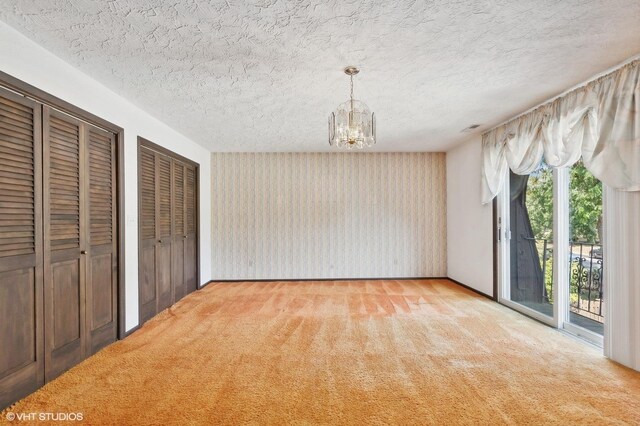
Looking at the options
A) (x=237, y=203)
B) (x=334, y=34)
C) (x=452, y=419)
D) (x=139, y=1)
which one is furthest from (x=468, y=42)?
(x=237, y=203)

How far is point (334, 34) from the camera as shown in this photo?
2.11m

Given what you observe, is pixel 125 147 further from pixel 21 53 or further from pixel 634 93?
pixel 634 93

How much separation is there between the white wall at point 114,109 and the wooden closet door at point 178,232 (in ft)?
1.21

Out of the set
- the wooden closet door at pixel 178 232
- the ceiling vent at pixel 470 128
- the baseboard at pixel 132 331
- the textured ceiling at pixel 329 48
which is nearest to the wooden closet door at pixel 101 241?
the baseboard at pixel 132 331

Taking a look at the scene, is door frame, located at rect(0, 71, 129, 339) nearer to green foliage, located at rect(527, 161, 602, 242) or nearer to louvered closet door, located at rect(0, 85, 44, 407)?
louvered closet door, located at rect(0, 85, 44, 407)

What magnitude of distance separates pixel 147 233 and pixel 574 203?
4997 mm

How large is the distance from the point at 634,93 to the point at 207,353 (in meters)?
4.26

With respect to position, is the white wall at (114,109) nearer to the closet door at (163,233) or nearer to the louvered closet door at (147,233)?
the louvered closet door at (147,233)

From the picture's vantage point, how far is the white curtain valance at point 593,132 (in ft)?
7.93

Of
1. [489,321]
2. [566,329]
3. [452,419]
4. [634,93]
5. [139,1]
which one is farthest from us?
[489,321]

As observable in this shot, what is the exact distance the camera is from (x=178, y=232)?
473 centimetres

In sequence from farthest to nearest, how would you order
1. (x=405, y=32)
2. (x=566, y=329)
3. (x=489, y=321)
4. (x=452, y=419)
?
1. (x=489, y=321)
2. (x=566, y=329)
3. (x=405, y=32)
4. (x=452, y=419)

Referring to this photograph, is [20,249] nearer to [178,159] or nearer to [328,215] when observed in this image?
Answer: [178,159]

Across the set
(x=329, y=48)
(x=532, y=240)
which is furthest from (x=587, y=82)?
(x=329, y=48)
